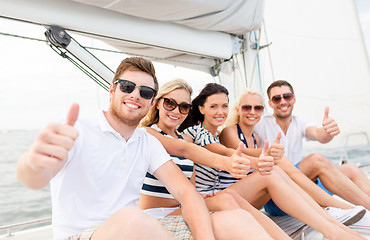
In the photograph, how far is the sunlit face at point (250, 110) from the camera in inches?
86.0

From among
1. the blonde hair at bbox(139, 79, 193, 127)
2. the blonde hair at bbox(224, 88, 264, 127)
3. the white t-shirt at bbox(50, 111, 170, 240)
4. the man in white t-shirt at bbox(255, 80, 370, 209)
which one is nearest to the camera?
the white t-shirt at bbox(50, 111, 170, 240)

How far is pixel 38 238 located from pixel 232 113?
1604mm

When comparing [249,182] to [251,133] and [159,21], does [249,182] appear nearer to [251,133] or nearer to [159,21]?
[251,133]

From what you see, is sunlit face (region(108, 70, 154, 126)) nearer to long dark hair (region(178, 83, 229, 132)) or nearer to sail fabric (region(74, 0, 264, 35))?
sail fabric (region(74, 0, 264, 35))

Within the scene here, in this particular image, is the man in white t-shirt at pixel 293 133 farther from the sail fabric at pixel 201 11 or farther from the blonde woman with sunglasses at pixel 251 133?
the sail fabric at pixel 201 11

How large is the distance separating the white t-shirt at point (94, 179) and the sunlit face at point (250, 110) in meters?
1.18

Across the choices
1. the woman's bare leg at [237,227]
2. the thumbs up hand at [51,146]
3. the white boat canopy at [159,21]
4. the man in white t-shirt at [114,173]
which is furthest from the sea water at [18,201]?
the thumbs up hand at [51,146]

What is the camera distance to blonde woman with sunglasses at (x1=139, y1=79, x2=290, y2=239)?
1.21 metres

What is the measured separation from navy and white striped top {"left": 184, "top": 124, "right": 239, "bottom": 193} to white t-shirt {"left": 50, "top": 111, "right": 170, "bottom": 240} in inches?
29.1

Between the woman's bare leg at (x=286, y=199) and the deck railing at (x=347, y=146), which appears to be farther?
the deck railing at (x=347, y=146)

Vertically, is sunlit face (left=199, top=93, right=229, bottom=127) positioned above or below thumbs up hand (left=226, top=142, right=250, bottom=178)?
above

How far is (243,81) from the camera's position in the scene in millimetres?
2898

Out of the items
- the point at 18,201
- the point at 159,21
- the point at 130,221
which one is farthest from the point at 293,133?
the point at 18,201

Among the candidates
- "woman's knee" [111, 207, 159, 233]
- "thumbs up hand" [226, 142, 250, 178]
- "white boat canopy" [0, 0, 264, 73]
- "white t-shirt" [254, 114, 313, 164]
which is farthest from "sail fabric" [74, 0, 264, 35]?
"woman's knee" [111, 207, 159, 233]
